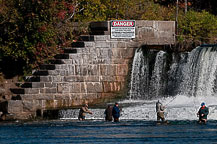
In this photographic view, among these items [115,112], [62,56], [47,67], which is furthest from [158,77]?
[115,112]

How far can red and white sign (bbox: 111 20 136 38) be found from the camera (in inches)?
1889

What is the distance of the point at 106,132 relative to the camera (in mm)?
34875

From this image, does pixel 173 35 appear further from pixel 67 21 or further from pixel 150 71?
pixel 67 21

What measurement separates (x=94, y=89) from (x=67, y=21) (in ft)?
18.5

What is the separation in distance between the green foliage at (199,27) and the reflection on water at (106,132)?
12.4 meters

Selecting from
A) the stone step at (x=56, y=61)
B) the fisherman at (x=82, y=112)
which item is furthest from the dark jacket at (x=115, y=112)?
the stone step at (x=56, y=61)

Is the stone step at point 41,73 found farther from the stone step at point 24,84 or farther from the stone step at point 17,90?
the stone step at point 17,90

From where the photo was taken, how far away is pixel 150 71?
49.2m

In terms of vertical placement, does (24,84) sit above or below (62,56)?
below

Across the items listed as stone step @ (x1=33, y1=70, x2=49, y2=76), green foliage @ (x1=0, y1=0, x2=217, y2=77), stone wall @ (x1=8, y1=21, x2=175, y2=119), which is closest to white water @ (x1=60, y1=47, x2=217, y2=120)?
stone wall @ (x1=8, y1=21, x2=175, y2=119)

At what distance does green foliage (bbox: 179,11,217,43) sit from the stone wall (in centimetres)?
254

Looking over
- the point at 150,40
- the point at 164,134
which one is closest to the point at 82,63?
the point at 150,40

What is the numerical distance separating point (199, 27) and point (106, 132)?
61.4 ft

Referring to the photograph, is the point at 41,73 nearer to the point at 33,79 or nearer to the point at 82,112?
the point at 33,79
